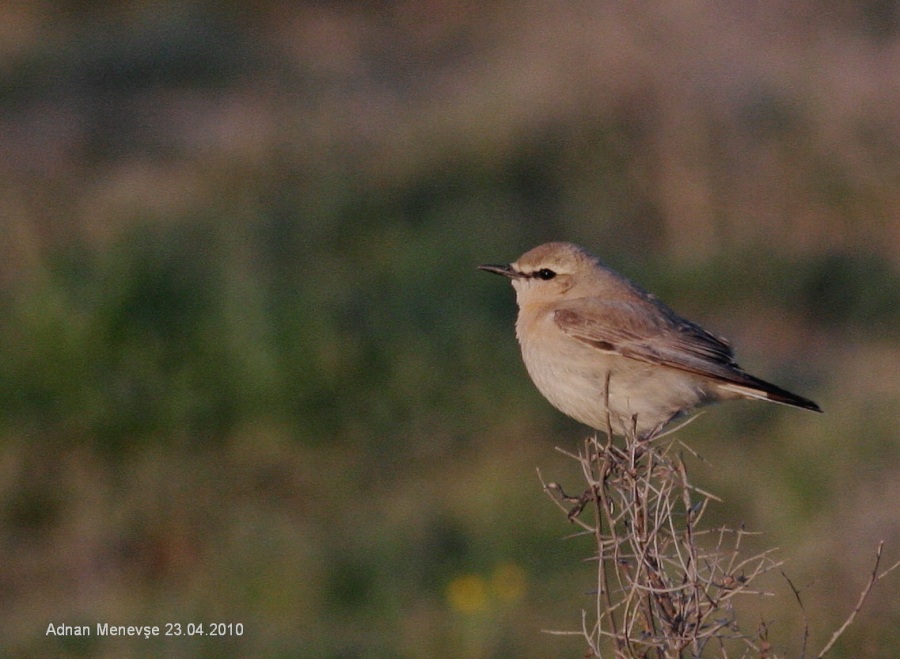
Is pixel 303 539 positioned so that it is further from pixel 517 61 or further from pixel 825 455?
pixel 517 61

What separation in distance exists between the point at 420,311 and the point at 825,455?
124 inches

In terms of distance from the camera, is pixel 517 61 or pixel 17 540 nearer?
pixel 17 540

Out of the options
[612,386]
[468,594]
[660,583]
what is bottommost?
[468,594]

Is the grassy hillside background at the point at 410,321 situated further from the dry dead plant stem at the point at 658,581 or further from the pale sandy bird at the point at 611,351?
the dry dead plant stem at the point at 658,581

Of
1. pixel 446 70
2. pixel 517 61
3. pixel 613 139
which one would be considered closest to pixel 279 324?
pixel 613 139

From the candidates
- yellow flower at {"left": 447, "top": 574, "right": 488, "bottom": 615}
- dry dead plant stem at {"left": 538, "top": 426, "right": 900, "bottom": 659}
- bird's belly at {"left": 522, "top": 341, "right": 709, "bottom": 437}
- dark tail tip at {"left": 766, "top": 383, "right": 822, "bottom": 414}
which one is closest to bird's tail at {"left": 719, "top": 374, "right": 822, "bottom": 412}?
dark tail tip at {"left": 766, "top": 383, "right": 822, "bottom": 414}

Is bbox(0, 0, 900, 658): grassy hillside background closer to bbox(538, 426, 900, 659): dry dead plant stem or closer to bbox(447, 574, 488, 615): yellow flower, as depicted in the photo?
bbox(447, 574, 488, 615): yellow flower

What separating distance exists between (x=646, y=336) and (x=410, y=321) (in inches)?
199

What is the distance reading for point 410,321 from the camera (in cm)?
1086

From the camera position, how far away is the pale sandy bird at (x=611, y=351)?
5625 millimetres

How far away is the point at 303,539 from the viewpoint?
933cm

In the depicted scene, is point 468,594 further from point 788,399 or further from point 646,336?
point 788,399

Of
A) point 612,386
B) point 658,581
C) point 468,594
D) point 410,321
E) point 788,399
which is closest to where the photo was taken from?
point 658,581

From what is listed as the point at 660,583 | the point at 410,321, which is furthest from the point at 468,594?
the point at 660,583
